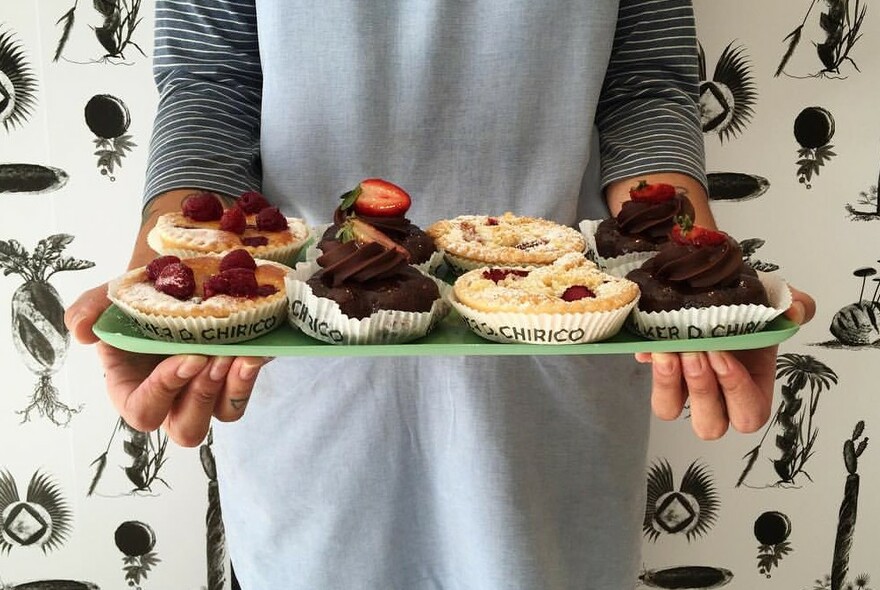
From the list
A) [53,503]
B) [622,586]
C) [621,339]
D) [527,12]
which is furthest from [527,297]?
[53,503]

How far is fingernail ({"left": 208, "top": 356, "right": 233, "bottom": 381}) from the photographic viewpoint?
1140 millimetres

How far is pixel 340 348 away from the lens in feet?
3.65

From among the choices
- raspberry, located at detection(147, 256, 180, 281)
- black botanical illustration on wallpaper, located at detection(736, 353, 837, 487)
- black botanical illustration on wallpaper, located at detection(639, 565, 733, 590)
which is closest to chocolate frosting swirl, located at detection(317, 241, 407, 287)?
raspberry, located at detection(147, 256, 180, 281)

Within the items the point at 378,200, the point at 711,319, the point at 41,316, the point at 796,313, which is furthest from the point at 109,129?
the point at 796,313

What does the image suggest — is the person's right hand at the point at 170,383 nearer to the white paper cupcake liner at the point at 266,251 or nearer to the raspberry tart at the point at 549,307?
the white paper cupcake liner at the point at 266,251

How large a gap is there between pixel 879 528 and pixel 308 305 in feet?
6.30

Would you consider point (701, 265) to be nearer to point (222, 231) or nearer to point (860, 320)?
point (222, 231)

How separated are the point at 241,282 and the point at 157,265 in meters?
0.14

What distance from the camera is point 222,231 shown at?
57.0 inches

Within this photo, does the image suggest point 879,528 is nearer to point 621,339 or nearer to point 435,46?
point 621,339

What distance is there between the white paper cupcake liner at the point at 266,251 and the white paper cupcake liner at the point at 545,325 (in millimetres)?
378

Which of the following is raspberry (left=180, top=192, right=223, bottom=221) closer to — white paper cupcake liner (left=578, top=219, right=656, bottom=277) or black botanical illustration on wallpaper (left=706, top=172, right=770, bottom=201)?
white paper cupcake liner (left=578, top=219, right=656, bottom=277)

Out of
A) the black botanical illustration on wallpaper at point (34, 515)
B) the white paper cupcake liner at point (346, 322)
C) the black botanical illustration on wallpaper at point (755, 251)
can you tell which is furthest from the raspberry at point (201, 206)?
the black botanical illustration on wallpaper at point (755, 251)

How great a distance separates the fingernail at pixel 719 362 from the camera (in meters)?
1.14
